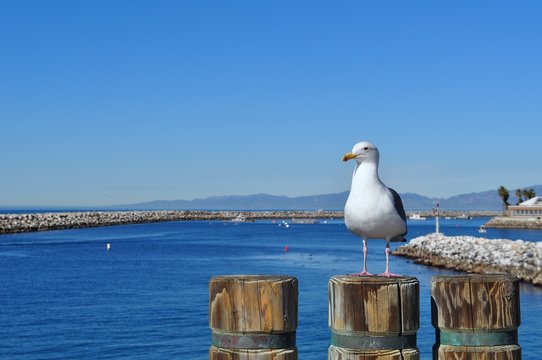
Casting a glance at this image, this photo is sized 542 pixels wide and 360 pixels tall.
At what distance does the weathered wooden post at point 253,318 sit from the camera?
11.8 feet

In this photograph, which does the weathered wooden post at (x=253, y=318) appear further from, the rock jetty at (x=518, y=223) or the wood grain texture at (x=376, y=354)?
the rock jetty at (x=518, y=223)

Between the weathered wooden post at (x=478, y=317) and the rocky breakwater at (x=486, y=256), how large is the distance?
32602 mm

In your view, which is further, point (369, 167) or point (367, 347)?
point (369, 167)

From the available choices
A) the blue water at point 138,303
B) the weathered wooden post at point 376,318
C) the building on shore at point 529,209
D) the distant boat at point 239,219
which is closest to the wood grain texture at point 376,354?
the weathered wooden post at point 376,318

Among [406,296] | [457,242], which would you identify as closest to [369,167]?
[406,296]

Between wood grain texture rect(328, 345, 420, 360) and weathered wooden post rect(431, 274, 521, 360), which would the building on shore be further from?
wood grain texture rect(328, 345, 420, 360)

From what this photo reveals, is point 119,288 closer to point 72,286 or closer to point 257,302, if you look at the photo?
point 72,286

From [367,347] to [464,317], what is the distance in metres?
0.56

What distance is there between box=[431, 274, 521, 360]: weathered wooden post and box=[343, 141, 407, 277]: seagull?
74cm

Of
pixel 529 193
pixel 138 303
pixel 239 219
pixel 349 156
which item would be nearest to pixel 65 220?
pixel 239 219

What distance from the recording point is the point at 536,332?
2289cm

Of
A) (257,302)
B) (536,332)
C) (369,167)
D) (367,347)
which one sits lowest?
(536,332)

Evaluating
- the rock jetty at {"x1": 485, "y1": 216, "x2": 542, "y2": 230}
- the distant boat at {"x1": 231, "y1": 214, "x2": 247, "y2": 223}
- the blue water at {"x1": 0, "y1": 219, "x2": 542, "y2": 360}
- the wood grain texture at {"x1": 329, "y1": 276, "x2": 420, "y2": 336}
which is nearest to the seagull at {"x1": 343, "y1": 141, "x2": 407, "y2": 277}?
the wood grain texture at {"x1": 329, "y1": 276, "x2": 420, "y2": 336}

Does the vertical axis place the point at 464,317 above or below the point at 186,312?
above
